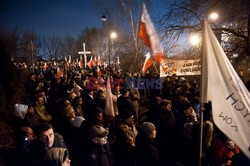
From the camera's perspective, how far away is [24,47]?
4428 centimetres

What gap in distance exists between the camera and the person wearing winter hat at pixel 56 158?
2877 mm

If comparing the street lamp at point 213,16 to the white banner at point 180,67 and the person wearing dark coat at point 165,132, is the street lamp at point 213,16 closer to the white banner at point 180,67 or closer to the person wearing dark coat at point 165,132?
the white banner at point 180,67

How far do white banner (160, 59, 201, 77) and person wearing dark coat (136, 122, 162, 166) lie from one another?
676 cm

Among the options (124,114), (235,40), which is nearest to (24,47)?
(235,40)

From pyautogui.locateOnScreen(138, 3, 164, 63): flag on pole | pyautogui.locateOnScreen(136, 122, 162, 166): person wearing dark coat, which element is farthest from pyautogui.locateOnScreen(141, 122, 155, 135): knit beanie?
pyautogui.locateOnScreen(138, 3, 164, 63): flag on pole

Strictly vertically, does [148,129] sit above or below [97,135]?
above

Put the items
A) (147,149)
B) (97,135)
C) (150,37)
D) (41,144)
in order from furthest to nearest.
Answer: (150,37) → (97,135) → (147,149) → (41,144)

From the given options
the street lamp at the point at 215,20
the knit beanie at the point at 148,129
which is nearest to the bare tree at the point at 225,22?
the street lamp at the point at 215,20

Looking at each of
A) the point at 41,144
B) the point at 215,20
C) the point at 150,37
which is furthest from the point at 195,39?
the point at 41,144

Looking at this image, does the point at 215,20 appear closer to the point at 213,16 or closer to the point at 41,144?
the point at 213,16

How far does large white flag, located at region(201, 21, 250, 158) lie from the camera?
281 cm

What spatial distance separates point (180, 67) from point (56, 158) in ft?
27.3

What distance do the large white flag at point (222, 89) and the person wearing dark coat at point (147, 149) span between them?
3.79 feet

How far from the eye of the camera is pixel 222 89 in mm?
2852
